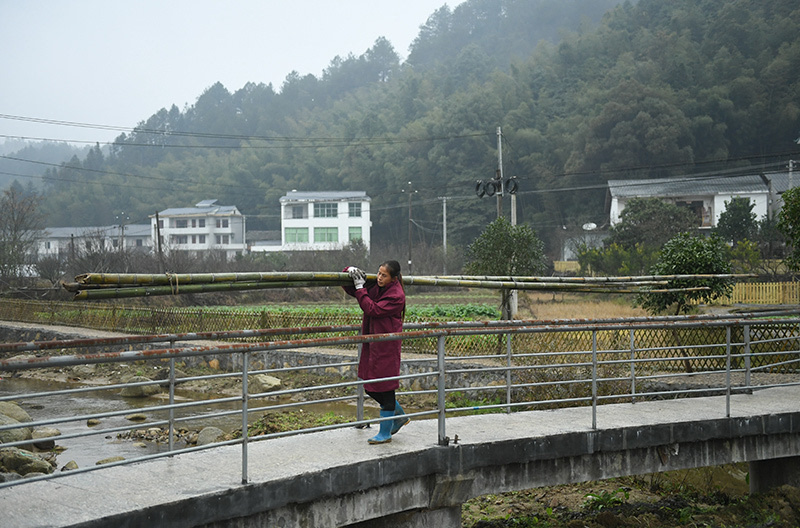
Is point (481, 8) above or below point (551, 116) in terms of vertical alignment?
above

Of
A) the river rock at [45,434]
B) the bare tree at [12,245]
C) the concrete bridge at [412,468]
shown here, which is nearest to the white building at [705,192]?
the bare tree at [12,245]

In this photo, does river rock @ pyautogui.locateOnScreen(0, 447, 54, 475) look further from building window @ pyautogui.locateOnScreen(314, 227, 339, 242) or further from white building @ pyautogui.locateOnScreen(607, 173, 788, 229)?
building window @ pyautogui.locateOnScreen(314, 227, 339, 242)

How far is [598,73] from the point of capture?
253ft

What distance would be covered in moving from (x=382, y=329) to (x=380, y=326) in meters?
0.04

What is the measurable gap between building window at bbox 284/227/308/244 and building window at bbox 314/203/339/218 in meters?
2.09

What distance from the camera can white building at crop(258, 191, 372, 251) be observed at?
78000mm

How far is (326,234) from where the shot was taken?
79000 mm

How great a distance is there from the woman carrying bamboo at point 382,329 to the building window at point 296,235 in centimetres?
7302

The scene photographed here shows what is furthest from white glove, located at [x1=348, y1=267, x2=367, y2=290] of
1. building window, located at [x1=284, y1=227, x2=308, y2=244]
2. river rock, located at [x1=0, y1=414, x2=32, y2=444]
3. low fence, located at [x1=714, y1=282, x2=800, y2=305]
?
building window, located at [x1=284, y1=227, x2=308, y2=244]

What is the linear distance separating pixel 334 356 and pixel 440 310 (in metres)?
10.9

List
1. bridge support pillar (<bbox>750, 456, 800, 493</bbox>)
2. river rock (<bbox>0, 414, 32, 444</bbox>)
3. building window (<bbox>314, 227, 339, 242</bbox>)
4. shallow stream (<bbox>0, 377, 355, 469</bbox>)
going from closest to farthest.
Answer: bridge support pillar (<bbox>750, 456, 800, 493</bbox>)
river rock (<bbox>0, 414, 32, 444</bbox>)
shallow stream (<bbox>0, 377, 355, 469</bbox>)
building window (<bbox>314, 227, 339, 242</bbox>)

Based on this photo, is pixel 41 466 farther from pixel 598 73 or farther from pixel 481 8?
pixel 481 8

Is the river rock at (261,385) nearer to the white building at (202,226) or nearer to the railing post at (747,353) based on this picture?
the railing post at (747,353)

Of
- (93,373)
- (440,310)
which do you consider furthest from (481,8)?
(93,373)
